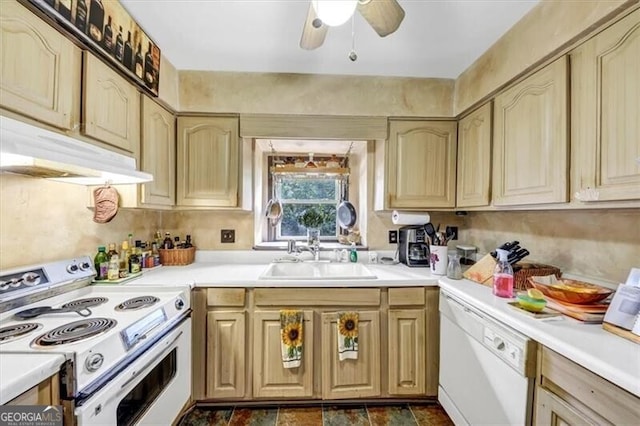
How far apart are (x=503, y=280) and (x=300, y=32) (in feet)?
5.57

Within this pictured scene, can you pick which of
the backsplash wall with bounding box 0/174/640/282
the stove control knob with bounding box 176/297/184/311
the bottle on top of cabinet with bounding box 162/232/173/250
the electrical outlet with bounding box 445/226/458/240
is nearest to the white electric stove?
the stove control knob with bounding box 176/297/184/311

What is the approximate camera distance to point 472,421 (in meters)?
1.39

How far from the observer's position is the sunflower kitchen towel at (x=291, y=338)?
1695mm

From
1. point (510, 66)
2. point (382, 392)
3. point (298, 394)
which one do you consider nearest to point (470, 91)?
point (510, 66)

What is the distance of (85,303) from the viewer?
51.8 inches

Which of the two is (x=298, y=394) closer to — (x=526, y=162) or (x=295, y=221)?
(x=295, y=221)

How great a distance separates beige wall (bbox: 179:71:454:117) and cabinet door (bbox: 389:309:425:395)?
142 cm

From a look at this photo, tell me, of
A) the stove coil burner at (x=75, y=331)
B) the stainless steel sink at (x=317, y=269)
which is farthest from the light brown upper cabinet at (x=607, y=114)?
the stove coil burner at (x=75, y=331)

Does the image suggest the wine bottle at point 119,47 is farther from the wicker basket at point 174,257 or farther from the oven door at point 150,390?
the oven door at point 150,390

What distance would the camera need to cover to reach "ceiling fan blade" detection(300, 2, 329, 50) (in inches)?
45.1

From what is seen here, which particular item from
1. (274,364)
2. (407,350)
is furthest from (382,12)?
(274,364)

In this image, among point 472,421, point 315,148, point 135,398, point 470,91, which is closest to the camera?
point 135,398

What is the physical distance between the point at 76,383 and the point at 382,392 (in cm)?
158

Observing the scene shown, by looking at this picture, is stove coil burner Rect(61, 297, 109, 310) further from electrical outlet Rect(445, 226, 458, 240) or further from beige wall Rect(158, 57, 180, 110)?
electrical outlet Rect(445, 226, 458, 240)
